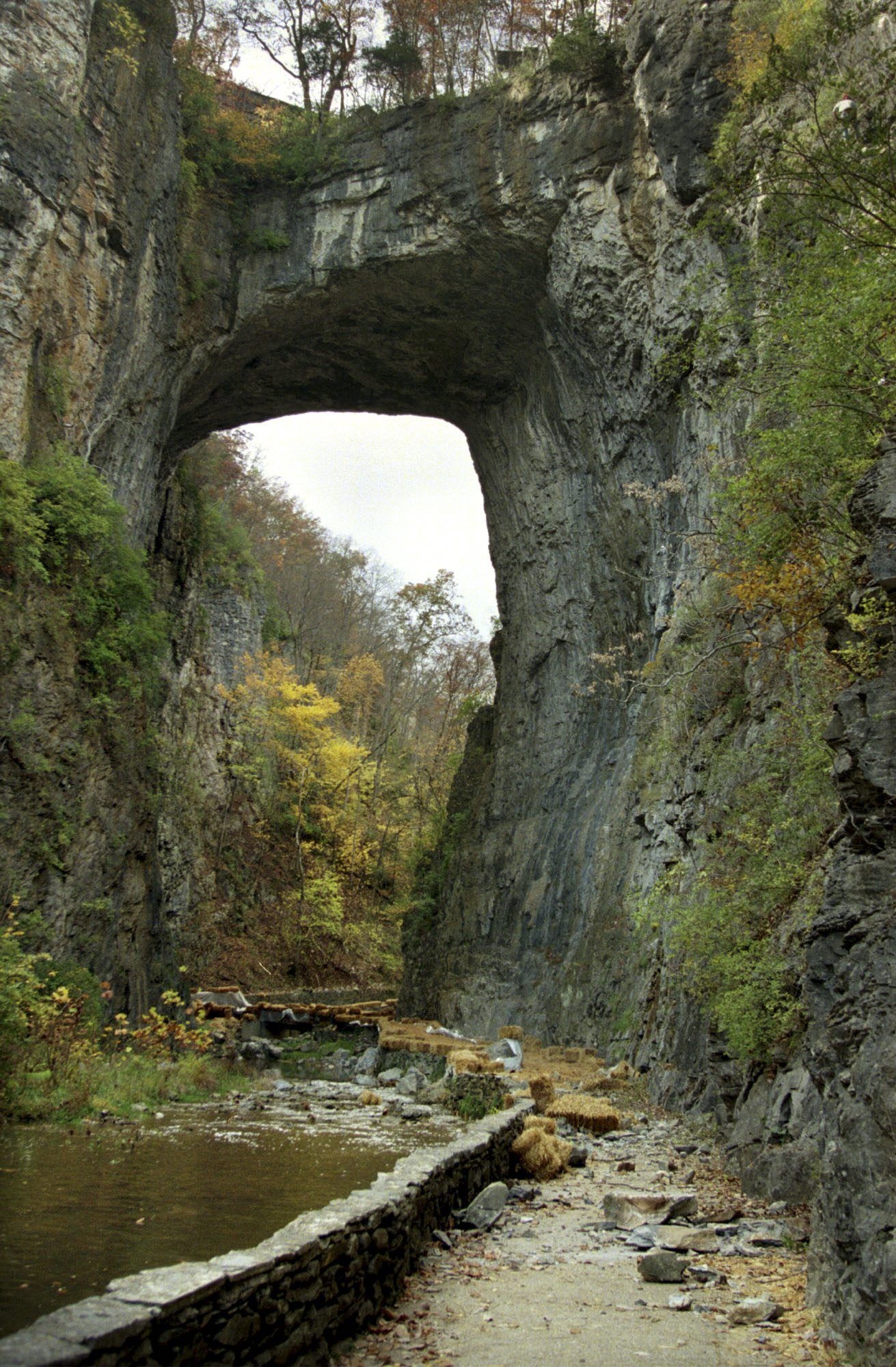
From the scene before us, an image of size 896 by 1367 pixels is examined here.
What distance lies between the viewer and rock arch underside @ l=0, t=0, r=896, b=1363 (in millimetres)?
17078

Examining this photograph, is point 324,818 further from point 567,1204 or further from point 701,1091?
point 567,1204

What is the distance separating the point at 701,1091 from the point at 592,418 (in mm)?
15803

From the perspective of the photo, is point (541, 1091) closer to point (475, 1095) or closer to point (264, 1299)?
point (475, 1095)

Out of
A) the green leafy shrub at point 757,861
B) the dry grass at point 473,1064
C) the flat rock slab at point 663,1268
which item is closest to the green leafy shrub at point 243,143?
the green leafy shrub at point 757,861

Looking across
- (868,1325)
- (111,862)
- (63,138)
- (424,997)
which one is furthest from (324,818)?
(868,1325)

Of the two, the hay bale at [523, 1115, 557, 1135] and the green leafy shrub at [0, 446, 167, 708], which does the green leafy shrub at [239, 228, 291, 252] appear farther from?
the hay bale at [523, 1115, 557, 1135]

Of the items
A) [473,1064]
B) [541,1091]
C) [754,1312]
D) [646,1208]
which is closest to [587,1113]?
[541,1091]

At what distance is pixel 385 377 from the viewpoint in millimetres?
26781

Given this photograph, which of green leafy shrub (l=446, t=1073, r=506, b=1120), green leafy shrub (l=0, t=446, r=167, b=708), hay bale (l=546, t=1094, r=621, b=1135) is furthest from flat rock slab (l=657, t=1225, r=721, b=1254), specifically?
green leafy shrub (l=0, t=446, r=167, b=708)

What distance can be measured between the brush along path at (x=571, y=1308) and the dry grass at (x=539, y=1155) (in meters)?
1.54

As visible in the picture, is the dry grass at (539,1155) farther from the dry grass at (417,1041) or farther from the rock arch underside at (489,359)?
the dry grass at (417,1041)

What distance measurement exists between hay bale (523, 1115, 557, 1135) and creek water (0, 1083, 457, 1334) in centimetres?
112

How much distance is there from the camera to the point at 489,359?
25141 mm

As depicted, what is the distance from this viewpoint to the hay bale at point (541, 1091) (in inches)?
459
